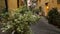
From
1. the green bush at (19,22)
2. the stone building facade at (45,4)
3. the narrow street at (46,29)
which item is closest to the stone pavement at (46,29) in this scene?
the narrow street at (46,29)

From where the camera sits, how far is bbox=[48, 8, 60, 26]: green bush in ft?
3.71

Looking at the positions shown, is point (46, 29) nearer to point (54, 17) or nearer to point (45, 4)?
point (54, 17)

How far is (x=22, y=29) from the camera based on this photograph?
72 centimetres

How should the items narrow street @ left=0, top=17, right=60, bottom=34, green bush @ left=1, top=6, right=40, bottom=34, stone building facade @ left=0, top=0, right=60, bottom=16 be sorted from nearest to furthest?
green bush @ left=1, top=6, right=40, bottom=34 < stone building facade @ left=0, top=0, right=60, bottom=16 < narrow street @ left=0, top=17, right=60, bottom=34

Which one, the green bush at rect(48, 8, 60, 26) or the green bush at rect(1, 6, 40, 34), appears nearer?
the green bush at rect(1, 6, 40, 34)

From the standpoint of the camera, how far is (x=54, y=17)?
117 centimetres

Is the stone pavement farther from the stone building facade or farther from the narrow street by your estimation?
the stone building facade

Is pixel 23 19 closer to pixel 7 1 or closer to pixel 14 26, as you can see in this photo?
pixel 14 26

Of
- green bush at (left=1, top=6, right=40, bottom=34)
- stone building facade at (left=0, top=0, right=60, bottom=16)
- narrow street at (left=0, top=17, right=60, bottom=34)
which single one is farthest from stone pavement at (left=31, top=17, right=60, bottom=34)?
green bush at (left=1, top=6, right=40, bottom=34)

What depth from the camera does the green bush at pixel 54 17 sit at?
1132 millimetres

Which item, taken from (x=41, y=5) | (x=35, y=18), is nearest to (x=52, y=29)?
(x=41, y=5)

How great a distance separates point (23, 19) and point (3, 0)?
0.41 meters

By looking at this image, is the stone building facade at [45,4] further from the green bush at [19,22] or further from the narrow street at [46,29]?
the green bush at [19,22]

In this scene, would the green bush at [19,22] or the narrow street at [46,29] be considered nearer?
the green bush at [19,22]
